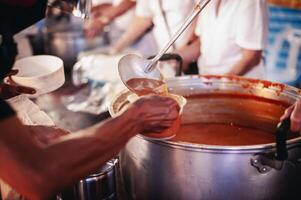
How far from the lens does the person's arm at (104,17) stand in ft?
11.4

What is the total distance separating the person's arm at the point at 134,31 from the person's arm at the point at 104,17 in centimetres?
25

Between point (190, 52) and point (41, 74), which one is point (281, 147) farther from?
point (190, 52)

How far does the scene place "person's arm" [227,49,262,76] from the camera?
2.41 m

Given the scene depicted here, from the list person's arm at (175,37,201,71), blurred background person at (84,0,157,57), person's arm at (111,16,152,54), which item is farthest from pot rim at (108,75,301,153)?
blurred background person at (84,0,157,57)

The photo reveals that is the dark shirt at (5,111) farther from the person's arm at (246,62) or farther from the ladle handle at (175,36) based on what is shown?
the person's arm at (246,62)

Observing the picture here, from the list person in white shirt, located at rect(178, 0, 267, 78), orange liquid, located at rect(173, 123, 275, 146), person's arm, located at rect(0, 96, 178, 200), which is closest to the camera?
person's arm, located at rect(0, 96, 178, 200)

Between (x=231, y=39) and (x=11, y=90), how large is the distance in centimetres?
148

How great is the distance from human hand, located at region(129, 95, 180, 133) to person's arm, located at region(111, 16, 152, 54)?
2.10 metres

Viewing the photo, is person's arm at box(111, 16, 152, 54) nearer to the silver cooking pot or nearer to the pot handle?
the silver cooking pot

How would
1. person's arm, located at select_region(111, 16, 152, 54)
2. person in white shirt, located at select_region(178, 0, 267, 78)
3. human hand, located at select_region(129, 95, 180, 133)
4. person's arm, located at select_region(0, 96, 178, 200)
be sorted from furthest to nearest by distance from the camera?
person's arm, located at select_region(111, 16, 152, 54) → person in white shirt, located at select_region(178, 0, 267, 78) → human hand, located at select_region(129, 95, 180, 133) → person's arm, located at select_region(0, 96, 178, 200)

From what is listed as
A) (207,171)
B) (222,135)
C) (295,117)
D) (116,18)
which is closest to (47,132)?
(207,171)

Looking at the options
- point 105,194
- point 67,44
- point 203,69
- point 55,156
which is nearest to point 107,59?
point 203,69

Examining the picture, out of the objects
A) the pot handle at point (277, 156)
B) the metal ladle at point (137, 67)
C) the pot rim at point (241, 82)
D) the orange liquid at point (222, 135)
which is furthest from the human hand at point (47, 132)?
the pot handle at point (277, 156)

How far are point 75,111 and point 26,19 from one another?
1.41 meters
